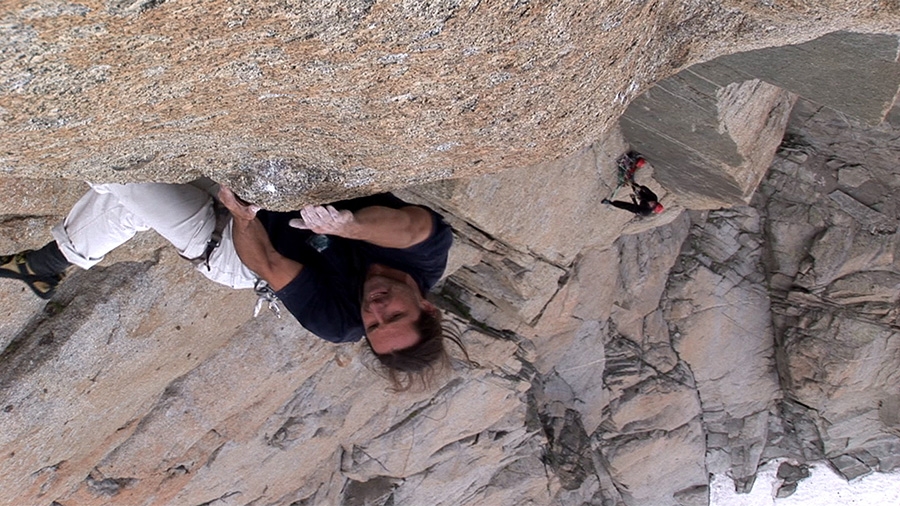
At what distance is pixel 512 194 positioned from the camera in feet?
16.9

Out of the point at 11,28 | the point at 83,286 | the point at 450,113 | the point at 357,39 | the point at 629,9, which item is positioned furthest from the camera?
the point at 83,286

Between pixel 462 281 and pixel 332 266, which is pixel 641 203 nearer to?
pixel 462 281

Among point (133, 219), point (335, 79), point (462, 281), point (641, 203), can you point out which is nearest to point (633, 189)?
point (641, 203)

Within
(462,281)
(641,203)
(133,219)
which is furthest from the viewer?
(462,281)

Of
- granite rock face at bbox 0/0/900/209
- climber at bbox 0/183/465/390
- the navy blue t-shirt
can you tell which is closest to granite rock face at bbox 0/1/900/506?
granite rock face at bbox 0/0/900/209

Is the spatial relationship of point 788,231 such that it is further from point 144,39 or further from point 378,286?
point 144,39

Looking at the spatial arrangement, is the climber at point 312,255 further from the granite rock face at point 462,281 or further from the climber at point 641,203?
the climber at point 641,203

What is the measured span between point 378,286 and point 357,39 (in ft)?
6.21

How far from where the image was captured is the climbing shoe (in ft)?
11.6

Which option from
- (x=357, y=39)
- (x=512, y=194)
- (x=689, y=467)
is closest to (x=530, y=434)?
(x=689, y=467)

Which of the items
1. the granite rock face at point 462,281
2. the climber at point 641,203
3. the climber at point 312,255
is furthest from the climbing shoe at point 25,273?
the climber at point 641,203

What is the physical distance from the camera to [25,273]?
11.8 feet

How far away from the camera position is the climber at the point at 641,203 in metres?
5.90

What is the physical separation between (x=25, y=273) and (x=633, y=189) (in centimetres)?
453
